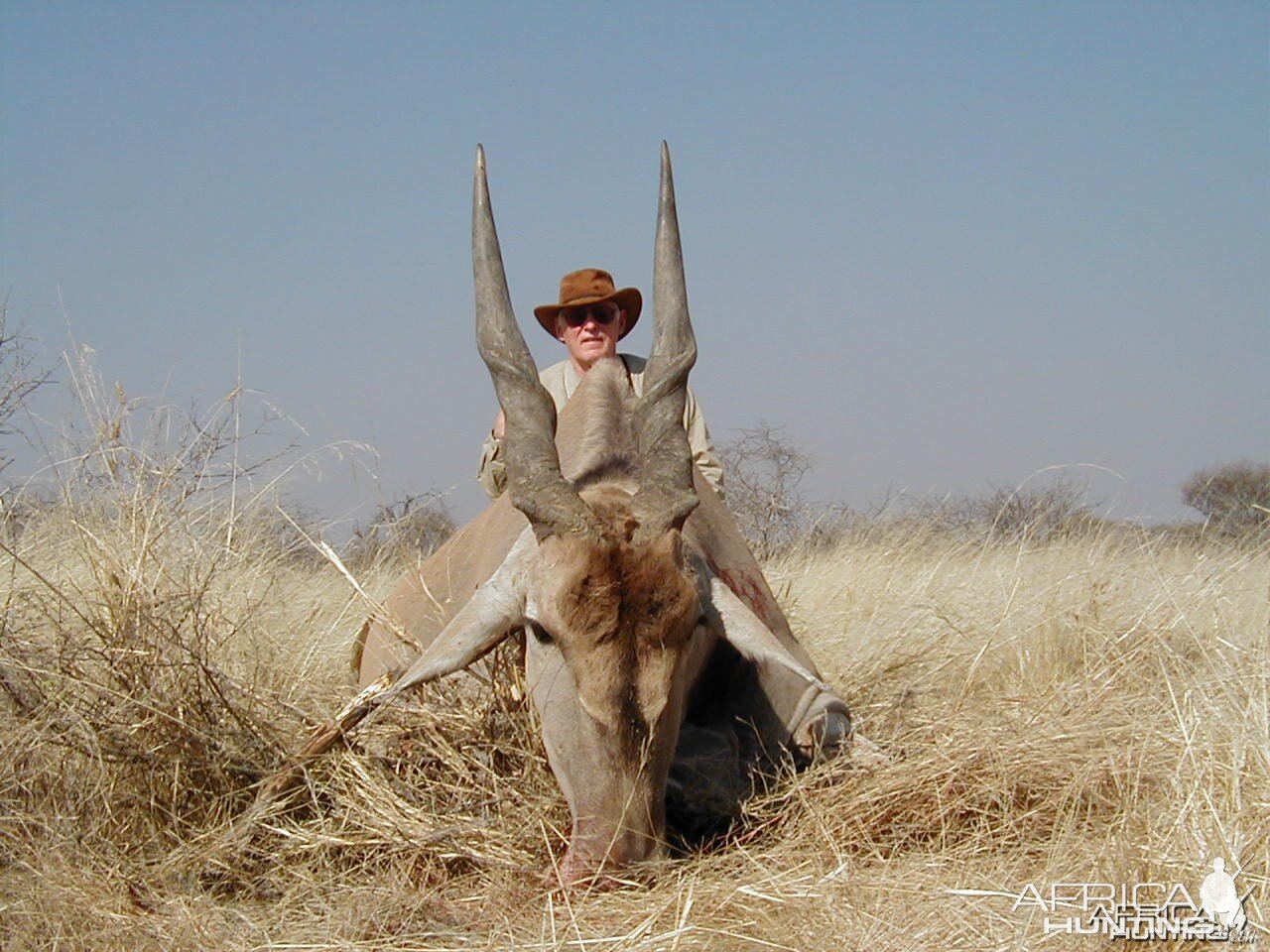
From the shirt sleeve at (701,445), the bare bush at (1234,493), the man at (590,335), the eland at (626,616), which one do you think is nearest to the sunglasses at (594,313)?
the man at (590,335)

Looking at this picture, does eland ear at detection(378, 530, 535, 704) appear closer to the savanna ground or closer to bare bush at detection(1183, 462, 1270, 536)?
the savanna ground

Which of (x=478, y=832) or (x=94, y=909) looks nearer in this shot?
(x=94, y=909)

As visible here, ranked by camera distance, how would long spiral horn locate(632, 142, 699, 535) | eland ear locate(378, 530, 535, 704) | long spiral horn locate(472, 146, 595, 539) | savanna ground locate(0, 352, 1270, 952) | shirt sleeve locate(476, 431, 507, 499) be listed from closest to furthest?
savanna ground locate(0, 352, 1270, 952), eland ear locate(378, 530, 535, 704), long spiral horn locate(632, 142, 699, 535), long spiral horn locate(472, 146, 595, 539), shirt sleeve locate(476, 431, 507, 499)

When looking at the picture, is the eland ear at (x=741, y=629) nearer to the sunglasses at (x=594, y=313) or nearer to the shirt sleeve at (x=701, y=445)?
the shirt sleeve at (x=701, y=445)

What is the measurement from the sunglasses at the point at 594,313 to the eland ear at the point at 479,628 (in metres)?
3.19

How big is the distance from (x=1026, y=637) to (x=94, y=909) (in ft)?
13.6

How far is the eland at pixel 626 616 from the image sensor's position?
381cm

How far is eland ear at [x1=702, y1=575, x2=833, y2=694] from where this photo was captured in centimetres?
428

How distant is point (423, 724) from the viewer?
14.9ft

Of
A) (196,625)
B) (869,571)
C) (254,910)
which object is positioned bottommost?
(869,571)

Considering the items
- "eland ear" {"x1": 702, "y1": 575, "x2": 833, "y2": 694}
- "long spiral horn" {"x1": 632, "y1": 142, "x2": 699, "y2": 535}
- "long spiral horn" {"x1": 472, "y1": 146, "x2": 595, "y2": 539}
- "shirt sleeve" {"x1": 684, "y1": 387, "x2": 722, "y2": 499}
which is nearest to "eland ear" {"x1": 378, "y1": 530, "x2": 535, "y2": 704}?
"long spiral horn" {"x1": 472, "y1": 146, "x2": 595, "y2": 539}

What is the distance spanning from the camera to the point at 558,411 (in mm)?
6785

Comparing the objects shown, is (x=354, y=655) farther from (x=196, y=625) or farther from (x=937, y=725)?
(x=937, y=725)

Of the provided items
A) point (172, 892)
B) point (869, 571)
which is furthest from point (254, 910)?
point (869, 571)
